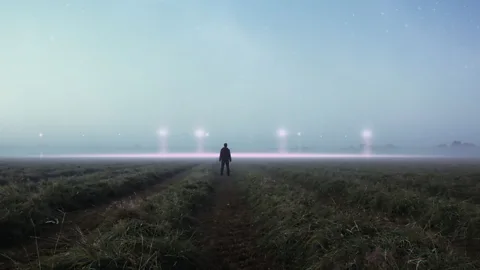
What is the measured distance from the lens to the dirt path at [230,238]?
6664mm

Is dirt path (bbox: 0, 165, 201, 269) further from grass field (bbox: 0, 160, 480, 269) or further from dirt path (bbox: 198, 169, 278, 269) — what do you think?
dirt path (bbox: 198, 169, 278, 269)

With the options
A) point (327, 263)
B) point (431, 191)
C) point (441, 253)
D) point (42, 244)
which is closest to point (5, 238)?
point (42, 244)

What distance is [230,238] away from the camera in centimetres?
847

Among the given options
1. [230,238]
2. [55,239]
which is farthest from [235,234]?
[55,239]

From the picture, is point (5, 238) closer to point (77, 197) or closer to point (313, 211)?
point (77, 197)

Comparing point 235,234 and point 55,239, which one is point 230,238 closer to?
point 235,234

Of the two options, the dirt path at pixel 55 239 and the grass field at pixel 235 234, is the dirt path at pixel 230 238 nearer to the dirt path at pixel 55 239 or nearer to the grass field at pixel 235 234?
the grass field at pixel 235 234

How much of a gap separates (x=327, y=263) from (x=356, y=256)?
558 millimetres

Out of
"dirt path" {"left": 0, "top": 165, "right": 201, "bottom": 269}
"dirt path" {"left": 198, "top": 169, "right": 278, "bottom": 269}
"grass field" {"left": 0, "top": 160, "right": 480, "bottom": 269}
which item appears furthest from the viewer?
"dirt path" {"left": 198, "top": 169, "right": 278, "bottom": 269}

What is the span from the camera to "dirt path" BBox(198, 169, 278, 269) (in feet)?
21.9

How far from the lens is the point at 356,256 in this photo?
18.1 ft

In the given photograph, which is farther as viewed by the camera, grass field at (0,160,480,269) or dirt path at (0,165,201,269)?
dirt path at (0,165,201,269)

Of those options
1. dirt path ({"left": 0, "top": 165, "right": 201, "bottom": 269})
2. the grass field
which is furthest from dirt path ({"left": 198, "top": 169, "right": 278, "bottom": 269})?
dirt path ({"left": 0, "top": 165, "right": 201, "bottom": 269})

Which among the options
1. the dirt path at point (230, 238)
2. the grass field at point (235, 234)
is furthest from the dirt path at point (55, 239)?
the dirt path at point (230, 238)
